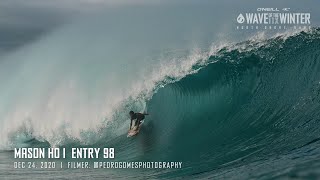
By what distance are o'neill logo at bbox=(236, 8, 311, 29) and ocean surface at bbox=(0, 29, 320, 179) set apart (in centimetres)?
26

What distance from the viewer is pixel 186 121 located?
6.11 metres

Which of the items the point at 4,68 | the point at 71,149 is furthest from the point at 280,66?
the point at 4,68

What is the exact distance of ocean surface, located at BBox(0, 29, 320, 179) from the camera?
5605 mm

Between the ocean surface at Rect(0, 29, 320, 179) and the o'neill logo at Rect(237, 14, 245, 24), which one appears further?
the o'neill logo at Rect(237, 14, 245, 24)

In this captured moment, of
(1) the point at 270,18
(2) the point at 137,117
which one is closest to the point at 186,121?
(2) the point at 137,117

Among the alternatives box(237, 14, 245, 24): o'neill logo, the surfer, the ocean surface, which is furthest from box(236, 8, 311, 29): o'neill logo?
the surfer

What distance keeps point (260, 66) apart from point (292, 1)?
1030 millimetres

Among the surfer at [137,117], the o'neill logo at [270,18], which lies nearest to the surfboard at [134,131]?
the surfer at [137,117]

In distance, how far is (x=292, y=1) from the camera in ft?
18.9

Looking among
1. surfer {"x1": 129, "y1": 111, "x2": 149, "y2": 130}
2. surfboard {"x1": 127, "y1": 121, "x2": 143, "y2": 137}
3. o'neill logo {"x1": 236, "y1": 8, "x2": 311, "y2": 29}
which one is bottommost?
surfboard {"x1": 127, "y1": 121, "x2": 143, "y2": 137}

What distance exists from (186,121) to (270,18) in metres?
1.63

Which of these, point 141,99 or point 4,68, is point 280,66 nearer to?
point 141,99

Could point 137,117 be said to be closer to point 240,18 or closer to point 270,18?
point 240,18

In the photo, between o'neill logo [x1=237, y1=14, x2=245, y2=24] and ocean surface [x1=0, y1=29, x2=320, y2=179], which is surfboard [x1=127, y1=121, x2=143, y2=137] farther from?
o'neill logo [x1=237, y1=14, x2=245, y2=24]
